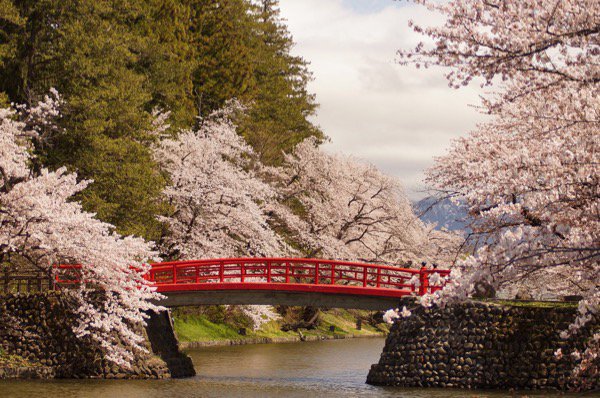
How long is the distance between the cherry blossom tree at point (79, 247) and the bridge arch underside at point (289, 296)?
1860mm

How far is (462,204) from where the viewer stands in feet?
79.6

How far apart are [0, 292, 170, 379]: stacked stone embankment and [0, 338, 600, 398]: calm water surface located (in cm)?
80

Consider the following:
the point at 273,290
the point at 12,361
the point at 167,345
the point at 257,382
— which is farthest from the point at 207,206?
the point at 12,361

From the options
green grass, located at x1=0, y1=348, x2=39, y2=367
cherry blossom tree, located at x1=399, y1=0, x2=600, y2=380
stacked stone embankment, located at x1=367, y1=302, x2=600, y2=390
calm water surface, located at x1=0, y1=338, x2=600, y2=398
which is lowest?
calm water surface, located at x1=0, y1=338, x2=600, y2=398

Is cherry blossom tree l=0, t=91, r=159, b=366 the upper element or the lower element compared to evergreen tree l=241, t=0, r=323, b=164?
lower

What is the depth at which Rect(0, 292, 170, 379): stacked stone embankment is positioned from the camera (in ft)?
83.3

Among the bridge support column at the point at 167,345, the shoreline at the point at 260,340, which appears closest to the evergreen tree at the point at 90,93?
the bridge support column at the point at 167,345

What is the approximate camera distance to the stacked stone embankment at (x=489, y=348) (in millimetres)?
23484

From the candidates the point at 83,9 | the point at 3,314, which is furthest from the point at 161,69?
the point at 3,314

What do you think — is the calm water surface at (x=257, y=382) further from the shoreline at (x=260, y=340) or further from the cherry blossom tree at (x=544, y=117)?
the cherry blossom tree at (x=544, y=117)

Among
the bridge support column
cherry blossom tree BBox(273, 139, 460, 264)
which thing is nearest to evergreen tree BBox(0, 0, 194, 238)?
the bridge support column

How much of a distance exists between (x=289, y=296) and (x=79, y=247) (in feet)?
22.8

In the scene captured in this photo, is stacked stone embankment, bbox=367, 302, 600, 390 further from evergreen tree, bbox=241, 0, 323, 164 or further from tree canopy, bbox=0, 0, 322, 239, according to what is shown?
evergreen tree, bbox=241, 0, 323, 164

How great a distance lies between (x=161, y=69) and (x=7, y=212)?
17.5 metres
